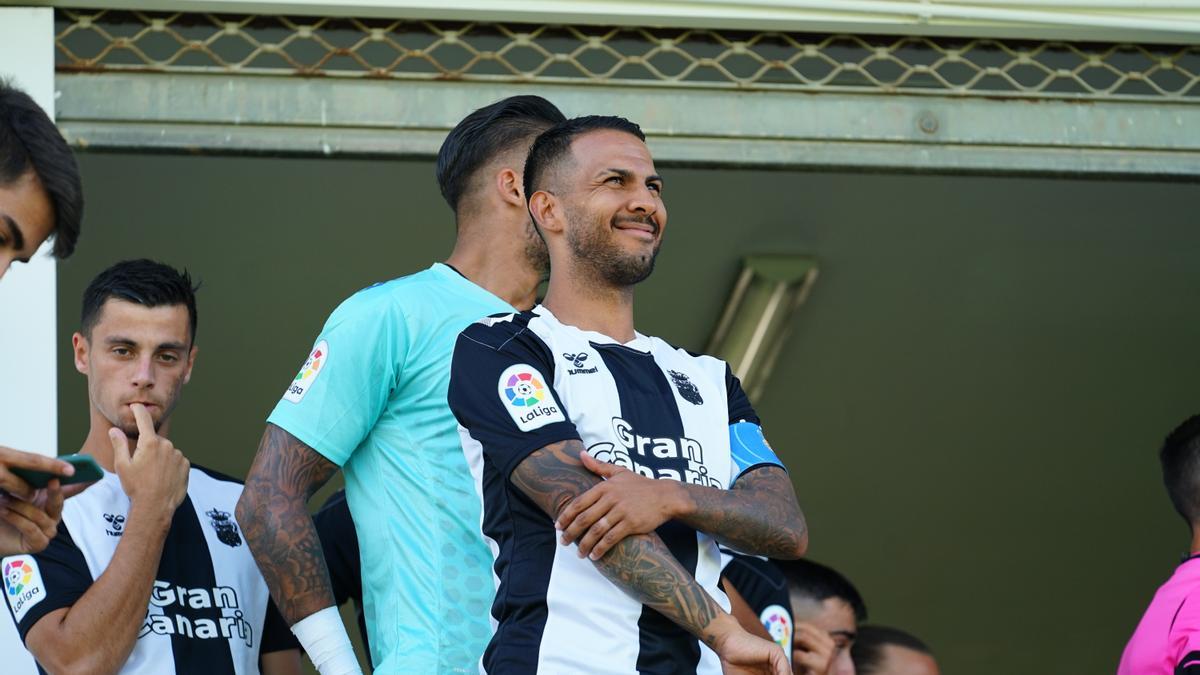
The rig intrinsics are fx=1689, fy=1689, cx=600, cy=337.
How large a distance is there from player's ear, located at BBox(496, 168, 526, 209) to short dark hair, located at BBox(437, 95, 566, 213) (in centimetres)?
5

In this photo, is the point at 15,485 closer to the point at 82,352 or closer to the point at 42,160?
the point at 42,160

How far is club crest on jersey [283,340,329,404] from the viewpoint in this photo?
3.14 m

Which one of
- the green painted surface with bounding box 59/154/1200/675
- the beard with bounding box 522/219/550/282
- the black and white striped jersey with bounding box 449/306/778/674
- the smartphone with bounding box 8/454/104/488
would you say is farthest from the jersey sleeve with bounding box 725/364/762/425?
the green painted surface with bounding box 59/154/1200/675

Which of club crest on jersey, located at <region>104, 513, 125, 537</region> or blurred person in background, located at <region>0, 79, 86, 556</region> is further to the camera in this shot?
club crest on jersey, located at <region>104, 513, 125, 537</region>

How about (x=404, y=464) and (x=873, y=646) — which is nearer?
(x=404, y=464)

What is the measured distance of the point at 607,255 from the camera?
296 cm

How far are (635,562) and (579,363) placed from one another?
392 millimetres

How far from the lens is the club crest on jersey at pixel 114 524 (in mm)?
3408

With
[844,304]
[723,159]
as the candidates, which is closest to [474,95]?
[723,159]

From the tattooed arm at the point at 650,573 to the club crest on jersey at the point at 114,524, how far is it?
119 cm

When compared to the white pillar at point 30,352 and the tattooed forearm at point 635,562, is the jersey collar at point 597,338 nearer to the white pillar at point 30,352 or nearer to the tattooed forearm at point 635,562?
the tattooed forearm at point 635,562

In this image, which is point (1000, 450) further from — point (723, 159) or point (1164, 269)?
point (723, 159)

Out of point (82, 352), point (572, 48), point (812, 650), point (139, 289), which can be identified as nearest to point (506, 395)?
point (139, 289)

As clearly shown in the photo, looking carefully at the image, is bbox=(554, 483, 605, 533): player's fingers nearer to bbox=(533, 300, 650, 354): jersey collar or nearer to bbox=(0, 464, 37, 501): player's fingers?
bbox=(533, 300, 650, 354): jersey collar
